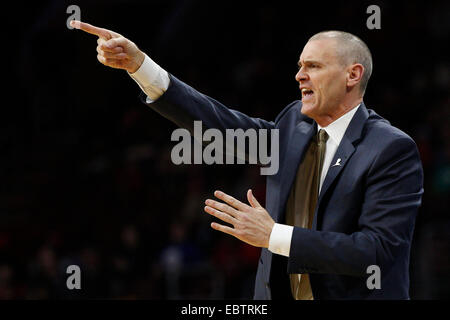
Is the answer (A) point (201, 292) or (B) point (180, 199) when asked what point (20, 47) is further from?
(A) point (201, 292)

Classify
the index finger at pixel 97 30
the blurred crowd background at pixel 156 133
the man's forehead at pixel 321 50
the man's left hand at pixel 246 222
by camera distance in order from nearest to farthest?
the man's left hand at pixel 246 222 → the index finger at pixel 97 30 → the man's forehead at pixel 321 50 → the blurred crowd background at pixel 156 133

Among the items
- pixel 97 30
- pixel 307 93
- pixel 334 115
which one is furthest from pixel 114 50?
pixel 334 115

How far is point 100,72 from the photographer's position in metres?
7.37

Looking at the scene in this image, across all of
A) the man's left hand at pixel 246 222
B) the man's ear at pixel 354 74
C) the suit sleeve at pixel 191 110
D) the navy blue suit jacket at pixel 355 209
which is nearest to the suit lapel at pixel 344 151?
the navy blue suit jacket at pixel 355 209

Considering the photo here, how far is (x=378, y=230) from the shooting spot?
2.07 meters

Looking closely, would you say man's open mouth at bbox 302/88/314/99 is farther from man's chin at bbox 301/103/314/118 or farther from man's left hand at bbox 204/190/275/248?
man's left hand at bbox 204/190/275/248

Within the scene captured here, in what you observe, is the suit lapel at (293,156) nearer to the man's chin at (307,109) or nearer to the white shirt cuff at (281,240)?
the man's chin at (307,109)

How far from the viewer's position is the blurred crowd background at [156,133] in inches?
198

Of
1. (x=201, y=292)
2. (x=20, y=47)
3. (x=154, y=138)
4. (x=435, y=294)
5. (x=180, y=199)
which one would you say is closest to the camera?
(x=435, y=294)

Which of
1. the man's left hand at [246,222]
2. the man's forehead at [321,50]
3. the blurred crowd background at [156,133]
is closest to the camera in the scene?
the man's left hand at [246,222]

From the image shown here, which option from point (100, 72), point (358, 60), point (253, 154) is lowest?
point (253, 154)
